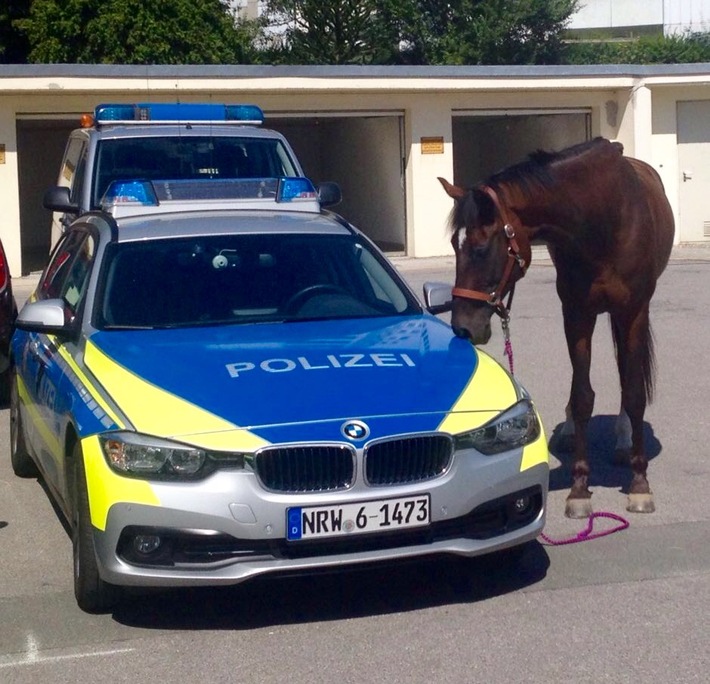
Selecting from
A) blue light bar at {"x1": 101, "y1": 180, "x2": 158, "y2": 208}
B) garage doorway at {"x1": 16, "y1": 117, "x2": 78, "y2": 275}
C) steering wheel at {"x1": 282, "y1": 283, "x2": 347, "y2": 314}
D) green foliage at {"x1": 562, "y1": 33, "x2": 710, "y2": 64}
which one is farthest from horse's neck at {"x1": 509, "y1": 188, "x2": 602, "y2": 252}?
green foliage at {"x1": 562, "y1": 33, "x2": 710, "y2": 64}

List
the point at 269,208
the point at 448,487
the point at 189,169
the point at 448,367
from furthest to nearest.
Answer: the point at 189,169 < the point at 269,208 < the point at 448,367 < the point at 448,487

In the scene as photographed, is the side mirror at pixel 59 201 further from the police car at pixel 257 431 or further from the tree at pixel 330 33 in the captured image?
the tree at pixel 330 33

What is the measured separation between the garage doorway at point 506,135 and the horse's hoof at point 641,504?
1574 centimetres

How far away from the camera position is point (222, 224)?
657 cm

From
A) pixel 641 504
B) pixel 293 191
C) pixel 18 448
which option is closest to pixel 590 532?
pixel 641 504

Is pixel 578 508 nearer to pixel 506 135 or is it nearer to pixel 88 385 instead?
pixel 88 385

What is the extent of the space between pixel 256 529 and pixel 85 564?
834mm

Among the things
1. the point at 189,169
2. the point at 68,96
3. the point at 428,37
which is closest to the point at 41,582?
the point at 189,169

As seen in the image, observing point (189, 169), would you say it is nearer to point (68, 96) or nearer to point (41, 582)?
point (41, 582)

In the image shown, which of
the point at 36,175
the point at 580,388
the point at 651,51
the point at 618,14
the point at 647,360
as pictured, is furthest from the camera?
the point at 618,14

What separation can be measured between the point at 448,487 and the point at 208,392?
3.36ft

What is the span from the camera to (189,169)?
11.0 m

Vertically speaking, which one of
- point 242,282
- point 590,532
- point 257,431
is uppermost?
point 242,282

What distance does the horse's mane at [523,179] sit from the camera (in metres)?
5.91
